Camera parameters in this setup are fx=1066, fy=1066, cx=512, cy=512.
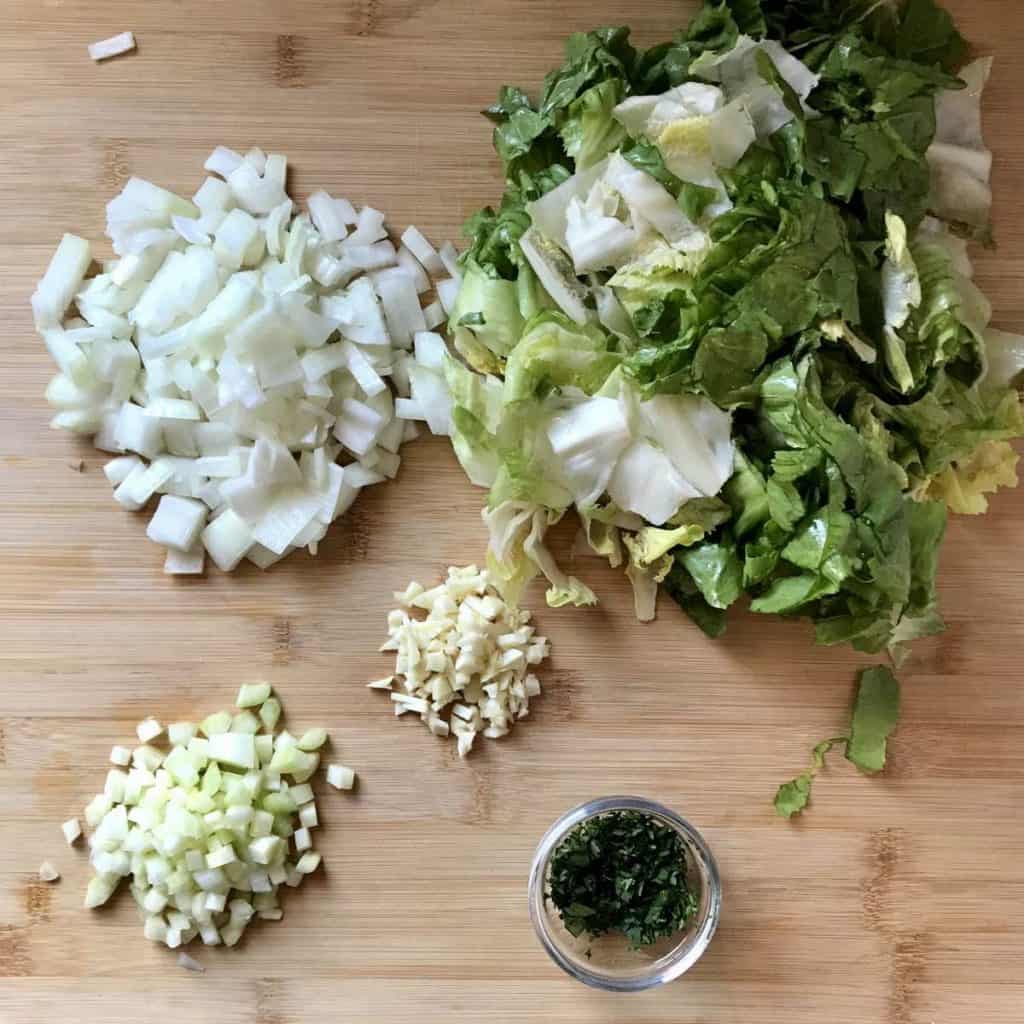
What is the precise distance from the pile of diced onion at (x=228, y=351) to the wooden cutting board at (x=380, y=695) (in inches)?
2.1

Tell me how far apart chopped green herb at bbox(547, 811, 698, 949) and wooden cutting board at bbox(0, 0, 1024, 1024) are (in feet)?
0.39

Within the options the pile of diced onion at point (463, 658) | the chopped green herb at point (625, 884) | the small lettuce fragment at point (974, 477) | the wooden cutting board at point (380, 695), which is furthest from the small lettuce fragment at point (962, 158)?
the chopped green herb at point (625, 884)

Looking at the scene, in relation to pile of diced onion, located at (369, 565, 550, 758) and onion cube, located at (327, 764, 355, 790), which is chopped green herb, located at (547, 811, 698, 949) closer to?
pile of diced onion, located at (369, 565, 550, 758)

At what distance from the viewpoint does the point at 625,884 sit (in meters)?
1.45

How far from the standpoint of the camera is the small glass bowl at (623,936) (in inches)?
57.9

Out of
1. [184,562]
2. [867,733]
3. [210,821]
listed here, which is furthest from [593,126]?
[210,821]

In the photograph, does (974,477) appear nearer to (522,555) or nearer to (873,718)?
(873,718)

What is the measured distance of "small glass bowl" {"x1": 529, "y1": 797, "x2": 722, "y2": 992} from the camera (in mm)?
1472

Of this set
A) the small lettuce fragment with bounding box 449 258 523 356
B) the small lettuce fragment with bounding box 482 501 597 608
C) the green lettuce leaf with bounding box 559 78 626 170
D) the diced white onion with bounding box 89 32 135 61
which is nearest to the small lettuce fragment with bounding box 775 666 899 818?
the small lettuce fragment with bounding box 482 501 597 608

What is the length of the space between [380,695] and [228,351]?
21.5 inches

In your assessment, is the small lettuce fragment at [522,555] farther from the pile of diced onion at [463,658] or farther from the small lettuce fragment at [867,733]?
the small lettuce fragment at [867,733]

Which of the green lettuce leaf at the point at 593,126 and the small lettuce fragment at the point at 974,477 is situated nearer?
the green lettuce leaf at the point at 593,126

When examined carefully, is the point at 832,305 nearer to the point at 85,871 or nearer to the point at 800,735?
the point at 800,735

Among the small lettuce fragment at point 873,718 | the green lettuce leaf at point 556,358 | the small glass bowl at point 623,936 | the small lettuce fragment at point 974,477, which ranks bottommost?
the small glass bowl at point 623,936
